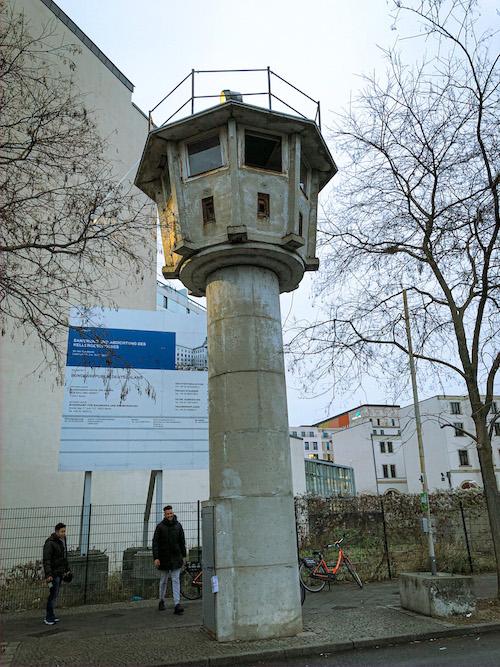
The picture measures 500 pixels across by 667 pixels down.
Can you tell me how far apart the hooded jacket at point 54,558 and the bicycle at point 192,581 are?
3.44 m

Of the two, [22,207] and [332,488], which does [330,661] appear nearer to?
[22,207]

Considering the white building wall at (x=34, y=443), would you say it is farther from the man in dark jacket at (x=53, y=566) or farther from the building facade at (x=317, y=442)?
the building facade at (x=317, y=442)

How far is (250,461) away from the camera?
30.3 ft

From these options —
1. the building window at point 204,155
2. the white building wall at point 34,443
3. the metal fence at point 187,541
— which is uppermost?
the building window at point 204,155

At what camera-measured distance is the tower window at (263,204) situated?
1020 cm

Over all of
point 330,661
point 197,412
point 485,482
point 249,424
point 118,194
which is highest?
point 118,194

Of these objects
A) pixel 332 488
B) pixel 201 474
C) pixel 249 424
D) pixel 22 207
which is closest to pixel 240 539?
pixel 249 424

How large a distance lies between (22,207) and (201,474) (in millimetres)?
17910

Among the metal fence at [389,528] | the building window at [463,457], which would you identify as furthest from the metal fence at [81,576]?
the building window at [463,457]

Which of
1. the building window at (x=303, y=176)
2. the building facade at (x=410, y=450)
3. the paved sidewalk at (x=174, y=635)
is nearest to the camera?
the paved sidewalk at (x=174, y=635)

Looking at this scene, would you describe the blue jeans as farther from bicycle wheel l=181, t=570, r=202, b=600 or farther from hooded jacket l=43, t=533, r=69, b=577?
bicycle wheel l=181, t=570, r=202, b=600

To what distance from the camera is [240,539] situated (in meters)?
8.88

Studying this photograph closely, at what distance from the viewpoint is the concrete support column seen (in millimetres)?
8727

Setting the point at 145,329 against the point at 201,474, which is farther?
the point at 201,474
